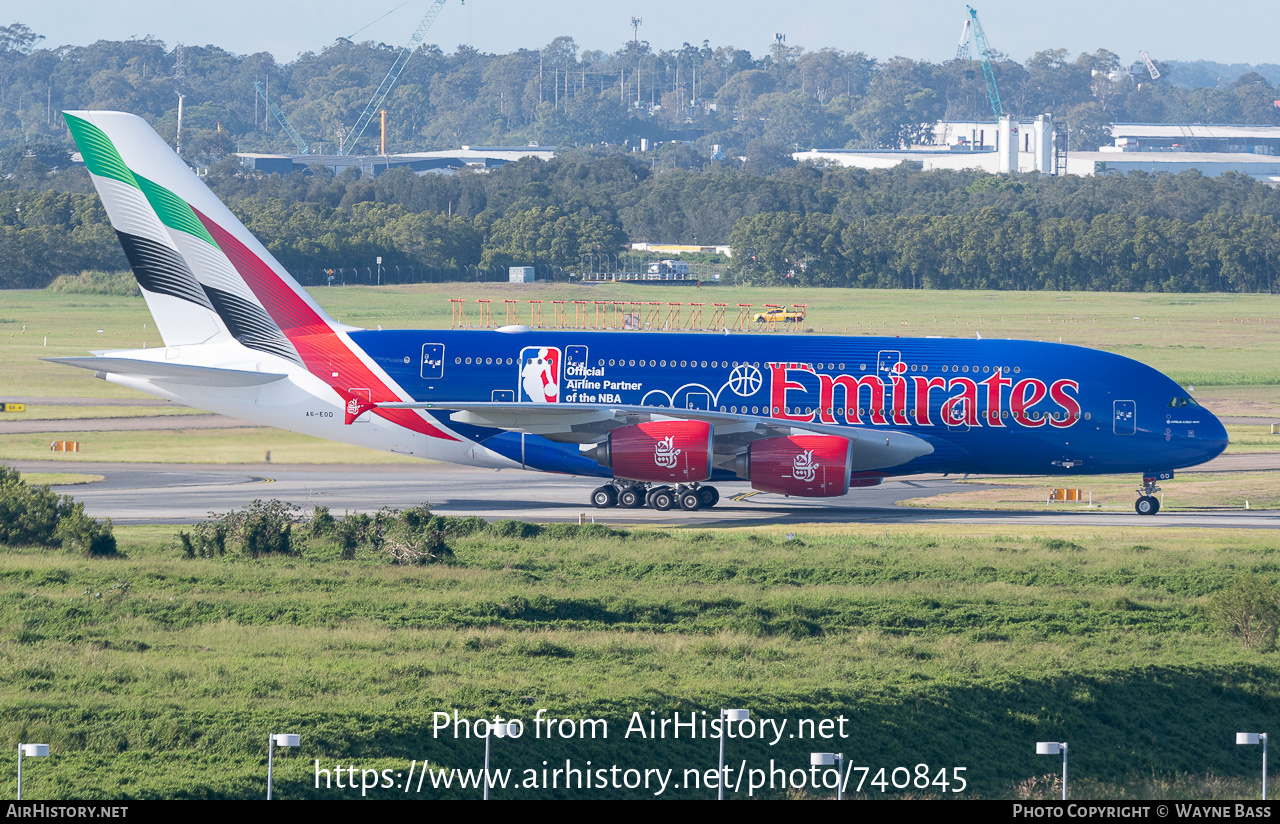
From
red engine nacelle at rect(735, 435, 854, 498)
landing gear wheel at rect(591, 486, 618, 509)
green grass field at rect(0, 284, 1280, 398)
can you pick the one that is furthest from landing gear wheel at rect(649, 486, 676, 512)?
green grass field at rect(0, 284, 1280, 398)

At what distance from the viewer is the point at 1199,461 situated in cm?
4803

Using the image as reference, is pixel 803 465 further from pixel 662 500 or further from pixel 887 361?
pixel 662 500

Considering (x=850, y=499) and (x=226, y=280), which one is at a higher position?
(x=226, y=280)

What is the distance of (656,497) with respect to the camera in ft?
161

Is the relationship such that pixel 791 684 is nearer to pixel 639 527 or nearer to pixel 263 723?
pixel 263 723

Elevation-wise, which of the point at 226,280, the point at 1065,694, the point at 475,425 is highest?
the point at 226,280

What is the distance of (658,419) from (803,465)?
4.76 metres

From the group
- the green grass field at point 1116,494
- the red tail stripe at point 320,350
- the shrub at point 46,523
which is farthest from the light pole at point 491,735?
the green grass field at point 1116,494

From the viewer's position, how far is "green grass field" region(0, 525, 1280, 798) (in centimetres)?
2344

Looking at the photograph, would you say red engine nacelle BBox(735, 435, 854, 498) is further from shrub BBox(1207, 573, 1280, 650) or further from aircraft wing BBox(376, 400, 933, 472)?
shrub BBox(1207, 573, 1280, 650)

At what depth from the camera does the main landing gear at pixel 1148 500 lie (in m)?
48.8

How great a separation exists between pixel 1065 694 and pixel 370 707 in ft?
43.3

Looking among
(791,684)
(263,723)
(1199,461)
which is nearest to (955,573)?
(791,684)

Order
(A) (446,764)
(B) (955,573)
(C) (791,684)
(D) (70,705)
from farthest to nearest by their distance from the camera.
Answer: (B) (955,573) < (C) (791,684) < (D) (70,705) < (A) (446,764)
